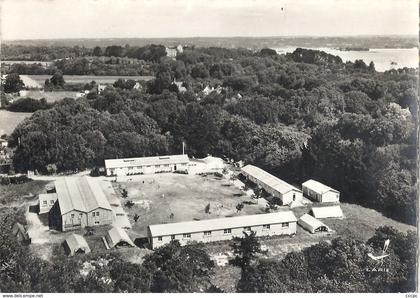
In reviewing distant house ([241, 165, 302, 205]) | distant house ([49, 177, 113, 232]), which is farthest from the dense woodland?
distant house ([49, 177, 113, 232])

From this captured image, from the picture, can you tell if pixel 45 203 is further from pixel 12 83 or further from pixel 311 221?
pixel 12 83

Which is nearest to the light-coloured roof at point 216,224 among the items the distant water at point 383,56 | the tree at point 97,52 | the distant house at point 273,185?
the distant house at point 273,185

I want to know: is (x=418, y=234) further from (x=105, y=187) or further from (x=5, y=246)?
(x=105, y=187)

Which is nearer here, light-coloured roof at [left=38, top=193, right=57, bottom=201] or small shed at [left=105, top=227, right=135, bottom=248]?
small shed at [left=105, top=227, right=135, bottom=248]

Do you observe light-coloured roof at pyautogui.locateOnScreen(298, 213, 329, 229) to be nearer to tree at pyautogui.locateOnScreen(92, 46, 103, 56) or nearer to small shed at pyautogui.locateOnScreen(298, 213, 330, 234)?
small shed at pyautogui.locateOnScreen(298, 213, 330, 234)

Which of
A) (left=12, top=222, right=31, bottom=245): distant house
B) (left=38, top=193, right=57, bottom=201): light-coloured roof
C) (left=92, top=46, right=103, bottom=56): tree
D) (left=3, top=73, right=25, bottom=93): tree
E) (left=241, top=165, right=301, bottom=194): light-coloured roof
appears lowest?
(left=12, top=222, right=31, bottom=245): distant house

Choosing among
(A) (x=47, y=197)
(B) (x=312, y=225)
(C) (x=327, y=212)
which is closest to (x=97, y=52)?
(A) (x=47, y=197)
